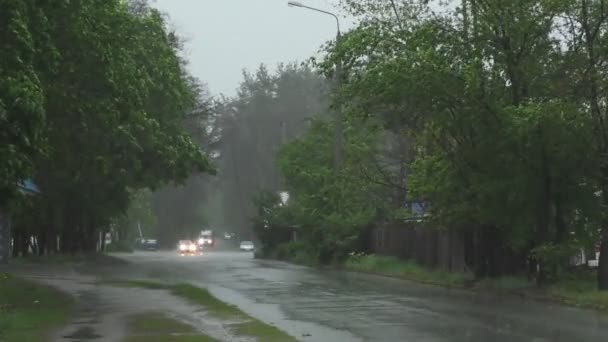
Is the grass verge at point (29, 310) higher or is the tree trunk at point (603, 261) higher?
the tree trunk at point (603, 261)

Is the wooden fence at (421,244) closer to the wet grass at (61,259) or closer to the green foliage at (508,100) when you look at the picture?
the green foliage at (508,100)

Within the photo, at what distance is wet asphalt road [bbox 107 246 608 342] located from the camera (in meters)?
15.2

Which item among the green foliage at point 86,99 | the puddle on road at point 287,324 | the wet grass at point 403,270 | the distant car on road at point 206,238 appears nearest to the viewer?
the green foliage at point 86,99

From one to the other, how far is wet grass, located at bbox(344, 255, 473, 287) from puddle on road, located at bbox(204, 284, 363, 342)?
26.9 feet

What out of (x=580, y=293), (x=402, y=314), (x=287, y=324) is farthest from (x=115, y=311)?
(x=580, y=293)

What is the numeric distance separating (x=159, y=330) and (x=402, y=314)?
5365 millimetres

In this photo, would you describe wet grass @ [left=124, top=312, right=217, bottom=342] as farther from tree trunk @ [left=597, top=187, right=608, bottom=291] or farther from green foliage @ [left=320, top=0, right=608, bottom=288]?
tree trunk @ [left=597, top=187, right=608, bottom=291]

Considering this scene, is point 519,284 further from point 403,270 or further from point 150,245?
point 150,245

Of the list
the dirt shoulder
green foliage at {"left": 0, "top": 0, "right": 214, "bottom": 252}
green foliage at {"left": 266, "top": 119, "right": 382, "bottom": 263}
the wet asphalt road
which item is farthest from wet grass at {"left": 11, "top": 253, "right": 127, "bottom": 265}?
the dirt shoulder

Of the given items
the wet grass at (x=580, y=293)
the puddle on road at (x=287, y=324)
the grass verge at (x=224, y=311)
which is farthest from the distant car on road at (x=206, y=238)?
the puddle on road at (x=287, y=324)

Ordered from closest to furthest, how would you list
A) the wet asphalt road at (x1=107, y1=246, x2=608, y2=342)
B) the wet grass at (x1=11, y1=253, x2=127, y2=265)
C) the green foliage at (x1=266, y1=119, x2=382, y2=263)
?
1. the wet asphalt road at (x1=107, y1=246, x2=608, y2=342)
2. the green foliage at (x1=266, y1=119, x2=382, y2=263)
3. the wet grass at (x1=11, y1=253, x2=127, y2=265)

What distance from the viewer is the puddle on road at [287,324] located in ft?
48.3

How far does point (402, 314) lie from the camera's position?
18.7 metres

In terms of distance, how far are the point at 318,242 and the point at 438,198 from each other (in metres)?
20.5
